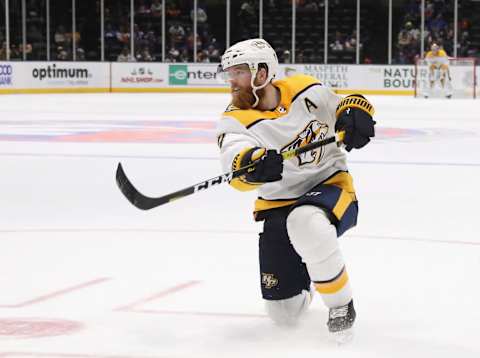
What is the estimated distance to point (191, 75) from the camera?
21.7 meters

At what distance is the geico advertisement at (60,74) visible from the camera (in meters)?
19.7

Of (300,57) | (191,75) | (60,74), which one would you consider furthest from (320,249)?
(300,57)

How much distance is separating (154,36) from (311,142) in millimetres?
20754

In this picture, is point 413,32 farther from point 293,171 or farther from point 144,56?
point 293,171

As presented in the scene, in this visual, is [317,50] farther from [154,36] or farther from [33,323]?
[33,323]

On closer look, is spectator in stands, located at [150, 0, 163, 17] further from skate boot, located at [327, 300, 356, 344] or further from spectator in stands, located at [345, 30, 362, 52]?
skate boot, located at [327, 300, 356, 344]

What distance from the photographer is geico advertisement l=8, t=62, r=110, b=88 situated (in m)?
19.7

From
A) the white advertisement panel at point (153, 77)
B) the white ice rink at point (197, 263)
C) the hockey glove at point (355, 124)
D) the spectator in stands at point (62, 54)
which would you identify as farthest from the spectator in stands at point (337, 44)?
the hockey glove at point (355, 124)

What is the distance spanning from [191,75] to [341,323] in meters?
19.3

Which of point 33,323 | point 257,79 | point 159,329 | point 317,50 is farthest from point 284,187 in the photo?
point 317,50

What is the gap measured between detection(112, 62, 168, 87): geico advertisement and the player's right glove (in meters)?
19.0

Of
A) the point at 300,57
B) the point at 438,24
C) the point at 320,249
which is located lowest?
the point at 320,249

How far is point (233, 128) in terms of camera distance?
2.71 m

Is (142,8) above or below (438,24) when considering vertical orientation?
above
